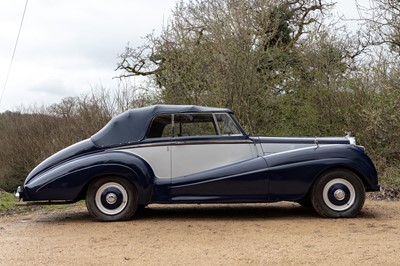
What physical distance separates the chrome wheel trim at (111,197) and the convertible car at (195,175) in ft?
0.05

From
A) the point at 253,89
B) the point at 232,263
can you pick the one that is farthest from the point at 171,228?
the point at 253,89

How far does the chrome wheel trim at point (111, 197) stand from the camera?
24.8ft

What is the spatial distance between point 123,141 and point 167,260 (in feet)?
9.64

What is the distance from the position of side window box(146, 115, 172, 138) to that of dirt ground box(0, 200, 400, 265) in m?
1.28

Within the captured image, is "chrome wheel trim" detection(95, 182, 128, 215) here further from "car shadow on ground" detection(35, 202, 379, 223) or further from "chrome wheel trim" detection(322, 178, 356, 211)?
"chrome wheel trim" detection(322, 178, 356, 211)

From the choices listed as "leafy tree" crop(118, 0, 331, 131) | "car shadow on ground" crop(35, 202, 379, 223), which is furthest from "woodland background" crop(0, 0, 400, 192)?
"car shadow on ground" crop(35, 202, 379, 223)

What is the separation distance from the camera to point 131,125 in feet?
25.7

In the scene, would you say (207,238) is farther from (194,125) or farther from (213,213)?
(194,125)

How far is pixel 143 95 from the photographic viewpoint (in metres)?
16.9

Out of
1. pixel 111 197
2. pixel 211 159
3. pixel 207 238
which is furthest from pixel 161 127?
pixel 207 238

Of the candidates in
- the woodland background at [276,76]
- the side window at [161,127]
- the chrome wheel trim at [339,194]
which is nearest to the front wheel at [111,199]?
the side window at [161,127]

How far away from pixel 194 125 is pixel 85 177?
5.97 ft

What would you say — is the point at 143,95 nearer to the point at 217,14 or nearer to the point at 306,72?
the point at 217,14

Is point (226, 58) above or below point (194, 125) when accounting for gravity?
above
